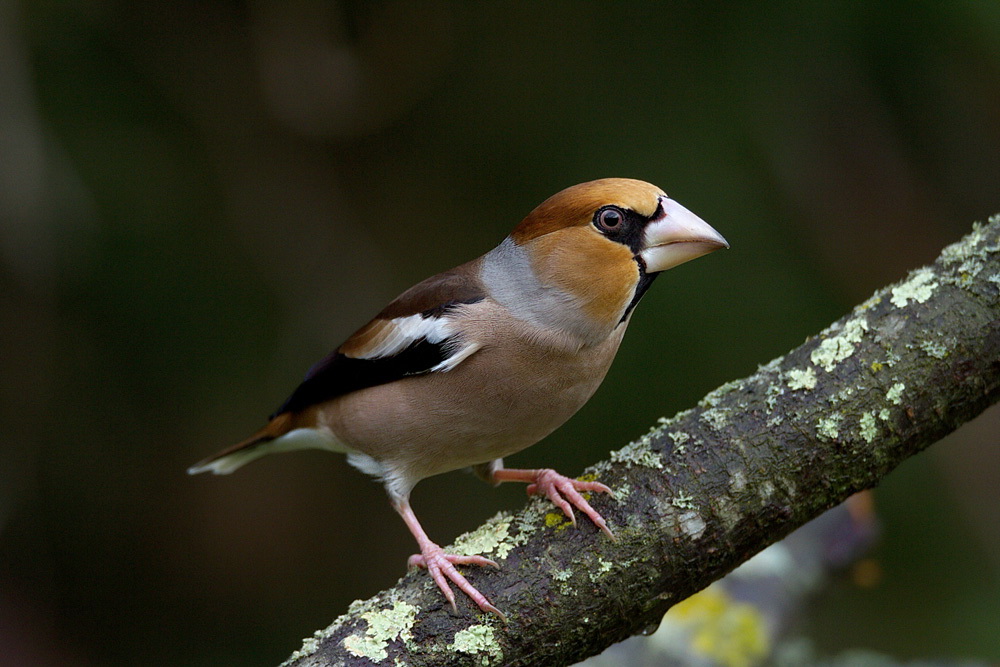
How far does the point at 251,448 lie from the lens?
12.0ft

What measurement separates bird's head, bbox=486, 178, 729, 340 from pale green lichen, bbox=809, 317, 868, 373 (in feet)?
1.36

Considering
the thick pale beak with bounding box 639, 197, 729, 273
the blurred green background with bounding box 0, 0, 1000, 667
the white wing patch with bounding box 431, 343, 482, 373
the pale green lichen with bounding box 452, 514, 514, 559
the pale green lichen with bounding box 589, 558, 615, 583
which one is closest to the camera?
the pale green lichen with bounding box 589, 558, 615, 583

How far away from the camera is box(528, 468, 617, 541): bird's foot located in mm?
2457

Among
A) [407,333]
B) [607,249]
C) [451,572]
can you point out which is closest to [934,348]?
[607,249]

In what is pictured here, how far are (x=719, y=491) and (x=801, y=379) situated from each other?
1.32ft

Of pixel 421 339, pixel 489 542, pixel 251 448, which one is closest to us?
pixel 489 542

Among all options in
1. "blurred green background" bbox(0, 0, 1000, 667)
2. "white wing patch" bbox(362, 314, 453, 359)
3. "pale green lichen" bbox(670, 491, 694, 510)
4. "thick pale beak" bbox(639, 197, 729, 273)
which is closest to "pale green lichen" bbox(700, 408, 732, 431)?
"pale green lichen" bbox(670, 491, 694, 510)

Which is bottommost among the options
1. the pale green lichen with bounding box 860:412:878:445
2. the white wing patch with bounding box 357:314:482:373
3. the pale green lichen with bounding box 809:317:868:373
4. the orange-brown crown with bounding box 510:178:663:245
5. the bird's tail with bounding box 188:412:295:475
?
the pale green lichen with bounding box 860:412:878:445

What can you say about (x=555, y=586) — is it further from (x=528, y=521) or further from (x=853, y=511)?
(x=853, y=511)

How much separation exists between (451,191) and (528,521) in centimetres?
286

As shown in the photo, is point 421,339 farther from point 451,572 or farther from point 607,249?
point 451,572

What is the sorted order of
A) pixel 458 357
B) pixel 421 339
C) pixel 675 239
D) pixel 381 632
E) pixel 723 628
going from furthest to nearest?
pixel 723 628 < pixel 421 339 < pixel 458 357 < pixel 675 239 < pixel 381 632

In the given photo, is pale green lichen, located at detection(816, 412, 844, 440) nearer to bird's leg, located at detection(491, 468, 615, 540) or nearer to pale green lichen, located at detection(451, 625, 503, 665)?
bird's leg, located at detection(491, 468, 615, 540)

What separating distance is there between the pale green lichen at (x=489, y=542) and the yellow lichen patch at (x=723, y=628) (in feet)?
2.88
